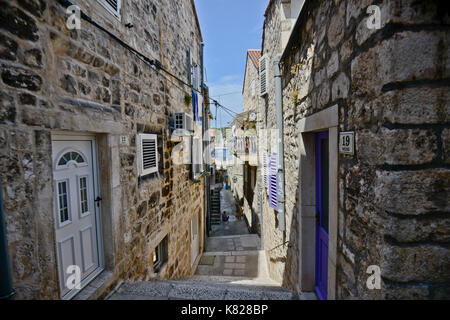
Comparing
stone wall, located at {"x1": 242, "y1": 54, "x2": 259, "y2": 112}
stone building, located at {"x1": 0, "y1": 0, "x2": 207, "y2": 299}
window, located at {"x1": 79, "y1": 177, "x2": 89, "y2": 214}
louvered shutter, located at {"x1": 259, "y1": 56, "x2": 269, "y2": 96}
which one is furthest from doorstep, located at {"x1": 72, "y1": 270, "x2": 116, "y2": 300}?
stone wall, located at {"x1": 242, "y1": 54, "x2": 259, "y2": 112}

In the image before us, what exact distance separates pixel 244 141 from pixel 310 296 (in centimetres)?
734

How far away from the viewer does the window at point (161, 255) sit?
397 centimetres

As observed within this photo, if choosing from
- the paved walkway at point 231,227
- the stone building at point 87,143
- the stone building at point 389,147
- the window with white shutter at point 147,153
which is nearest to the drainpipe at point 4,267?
the stone building at point 87,143

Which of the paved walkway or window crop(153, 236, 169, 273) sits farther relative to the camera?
the paved walkway

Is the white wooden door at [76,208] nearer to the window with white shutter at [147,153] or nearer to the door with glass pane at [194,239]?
the window with white shutter at [147,153]

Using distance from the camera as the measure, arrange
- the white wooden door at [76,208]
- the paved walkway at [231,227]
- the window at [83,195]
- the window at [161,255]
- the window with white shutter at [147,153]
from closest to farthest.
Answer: the white wooden door at [76,208], the window at [83,195], the window with white shutter at [147,153], the window at [161,255], the paved walkway at [231,227]

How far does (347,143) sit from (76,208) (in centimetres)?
254

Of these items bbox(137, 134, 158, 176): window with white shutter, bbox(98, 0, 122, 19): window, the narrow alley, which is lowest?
the narrow alley

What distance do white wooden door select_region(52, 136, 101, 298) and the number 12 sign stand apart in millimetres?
2414

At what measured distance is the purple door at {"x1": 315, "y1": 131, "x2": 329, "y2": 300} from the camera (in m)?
2.43

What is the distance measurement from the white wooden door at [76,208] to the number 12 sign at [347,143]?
7.92ft

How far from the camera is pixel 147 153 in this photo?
137 inches

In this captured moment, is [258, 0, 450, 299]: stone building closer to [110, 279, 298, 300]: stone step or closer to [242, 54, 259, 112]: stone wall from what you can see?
[110, 279, 298, 300]: stone step
